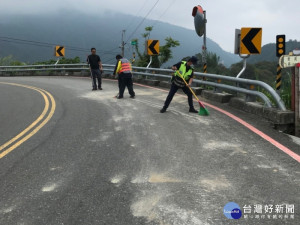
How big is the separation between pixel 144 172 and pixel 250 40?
6287mm

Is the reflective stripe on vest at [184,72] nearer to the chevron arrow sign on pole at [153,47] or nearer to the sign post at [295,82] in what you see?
the sign post at [295,82]

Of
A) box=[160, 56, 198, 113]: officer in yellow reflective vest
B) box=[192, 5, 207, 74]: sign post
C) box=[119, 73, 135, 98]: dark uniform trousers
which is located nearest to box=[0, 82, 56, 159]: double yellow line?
box=[119, 73, 135, 98]: dark uniform trousers

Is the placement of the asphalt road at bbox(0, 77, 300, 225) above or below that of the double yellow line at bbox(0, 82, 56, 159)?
below

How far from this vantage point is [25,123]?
24.0 ft

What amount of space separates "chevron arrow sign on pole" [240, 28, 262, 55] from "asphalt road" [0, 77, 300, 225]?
253 centimetres

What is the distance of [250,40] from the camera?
8922 millimetres

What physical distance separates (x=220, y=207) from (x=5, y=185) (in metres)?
2.62

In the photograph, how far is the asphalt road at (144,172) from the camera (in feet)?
10.5

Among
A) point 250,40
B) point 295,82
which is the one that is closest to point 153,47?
point 250,40

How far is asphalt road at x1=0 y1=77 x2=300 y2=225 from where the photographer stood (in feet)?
10.5

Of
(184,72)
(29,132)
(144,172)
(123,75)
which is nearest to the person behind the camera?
(144,172)

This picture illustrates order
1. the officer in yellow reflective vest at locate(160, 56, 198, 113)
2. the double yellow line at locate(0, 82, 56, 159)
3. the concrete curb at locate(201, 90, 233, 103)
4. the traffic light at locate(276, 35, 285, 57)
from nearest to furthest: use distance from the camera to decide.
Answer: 1. the double yellow line at locate(0, 82, 56, 159)
2. the officer in yellow reflective vest at locate(160, 56, 198, 113)
3. the traffic light at locate(276, 35, 285, 57)
4. the concrete curb at locate(201, 90, 233, 103)

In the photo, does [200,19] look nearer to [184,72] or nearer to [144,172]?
[184,72]

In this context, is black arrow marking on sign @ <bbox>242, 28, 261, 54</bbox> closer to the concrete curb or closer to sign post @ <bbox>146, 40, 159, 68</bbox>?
the concrete curb
